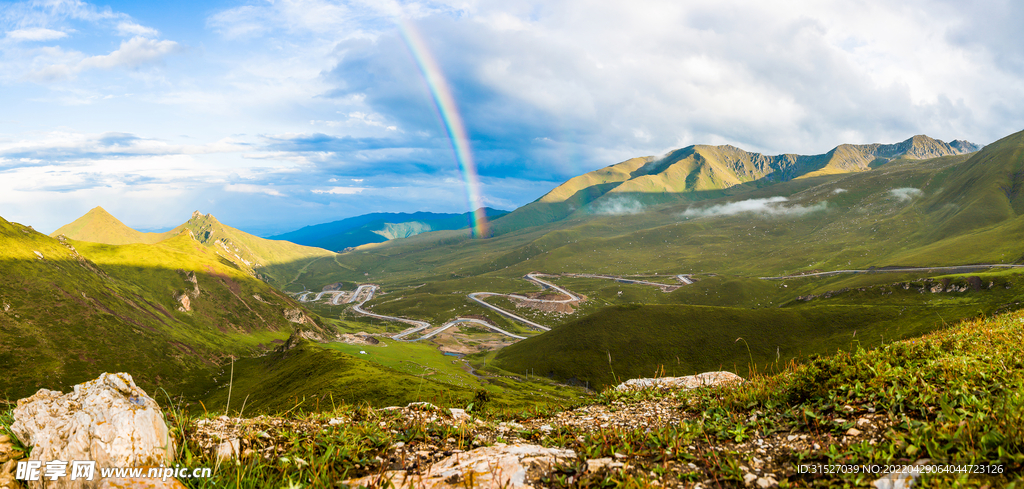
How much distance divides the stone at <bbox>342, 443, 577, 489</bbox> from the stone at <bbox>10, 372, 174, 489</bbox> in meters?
3.31

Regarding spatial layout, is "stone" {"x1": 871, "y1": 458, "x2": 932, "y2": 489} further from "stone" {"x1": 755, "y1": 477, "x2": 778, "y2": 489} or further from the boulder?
the boulder

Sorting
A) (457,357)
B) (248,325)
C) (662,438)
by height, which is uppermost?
(662,438)

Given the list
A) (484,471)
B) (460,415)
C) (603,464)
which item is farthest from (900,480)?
(460,415)

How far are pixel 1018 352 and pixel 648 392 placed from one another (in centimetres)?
877

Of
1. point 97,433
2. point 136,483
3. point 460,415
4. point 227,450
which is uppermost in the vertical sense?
point 97,433

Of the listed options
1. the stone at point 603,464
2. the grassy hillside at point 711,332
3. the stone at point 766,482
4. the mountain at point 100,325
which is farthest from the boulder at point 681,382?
the mountain at point 100,325

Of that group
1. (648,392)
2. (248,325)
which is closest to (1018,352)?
(648,392)

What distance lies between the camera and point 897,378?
8.12 meters

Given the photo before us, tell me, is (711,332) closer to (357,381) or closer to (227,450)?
(357,381)

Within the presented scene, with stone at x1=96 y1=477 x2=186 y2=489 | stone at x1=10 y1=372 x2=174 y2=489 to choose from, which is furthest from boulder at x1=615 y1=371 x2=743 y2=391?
stone at x1=10 y1=372 x2=174 y2=489

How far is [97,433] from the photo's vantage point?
6.33 m

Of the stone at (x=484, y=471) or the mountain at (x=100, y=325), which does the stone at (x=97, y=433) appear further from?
the mountain at (x=100, y=325)

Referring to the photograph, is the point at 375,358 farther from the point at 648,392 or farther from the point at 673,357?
the point at 648,392

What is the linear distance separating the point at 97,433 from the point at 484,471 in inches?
233
